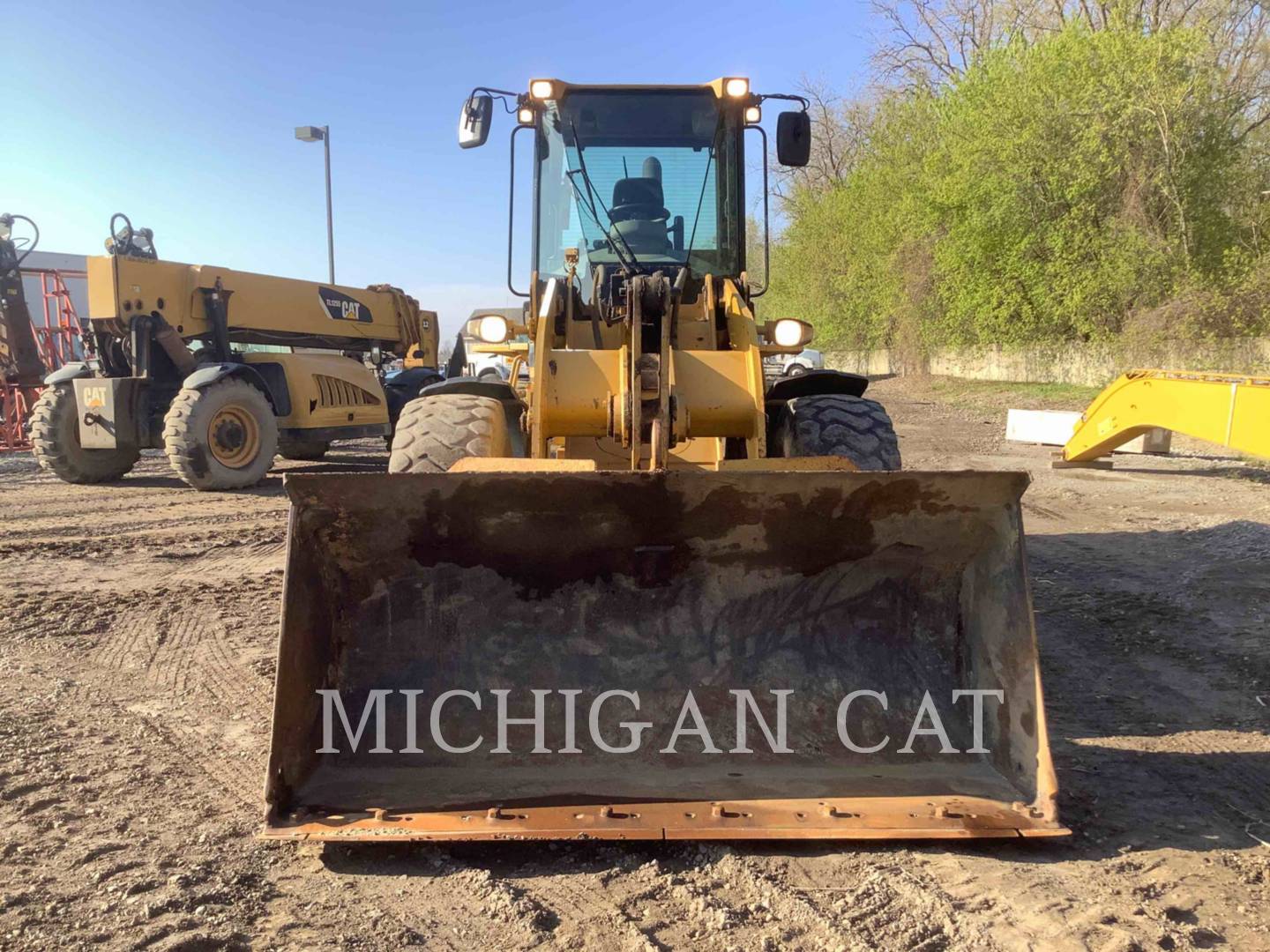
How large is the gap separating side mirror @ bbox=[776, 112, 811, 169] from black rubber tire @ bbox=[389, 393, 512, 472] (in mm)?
2272

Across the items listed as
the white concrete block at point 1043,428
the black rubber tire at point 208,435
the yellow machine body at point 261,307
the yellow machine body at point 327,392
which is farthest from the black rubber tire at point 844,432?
the white concrete block at point 1043,428

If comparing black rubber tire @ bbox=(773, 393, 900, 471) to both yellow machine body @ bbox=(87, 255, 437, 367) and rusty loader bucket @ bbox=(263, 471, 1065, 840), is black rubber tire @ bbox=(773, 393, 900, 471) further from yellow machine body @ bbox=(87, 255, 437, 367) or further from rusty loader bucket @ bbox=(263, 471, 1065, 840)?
yellow machine body @ bbox=(87, 255, 437, 367)

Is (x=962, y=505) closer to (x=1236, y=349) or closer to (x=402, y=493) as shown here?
(x=402, y=493)

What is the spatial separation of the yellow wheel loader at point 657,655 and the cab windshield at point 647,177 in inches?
61.1

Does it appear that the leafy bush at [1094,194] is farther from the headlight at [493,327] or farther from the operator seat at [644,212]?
the headlight at [493,327]

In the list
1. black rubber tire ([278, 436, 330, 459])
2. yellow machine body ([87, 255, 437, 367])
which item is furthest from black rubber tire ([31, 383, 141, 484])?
black rubber tire ([278, 436, 330, 459])

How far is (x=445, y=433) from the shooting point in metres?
3.97

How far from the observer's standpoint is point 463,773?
2834 mm

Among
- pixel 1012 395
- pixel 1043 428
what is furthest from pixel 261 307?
pixel 1012 395

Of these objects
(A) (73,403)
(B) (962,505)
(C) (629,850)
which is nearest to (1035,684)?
(B) (962,505)

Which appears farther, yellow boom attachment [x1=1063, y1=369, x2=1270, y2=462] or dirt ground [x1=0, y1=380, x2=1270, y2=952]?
yellow boom attachment [x1=1063, y1=369, x2=1270, y2=462]

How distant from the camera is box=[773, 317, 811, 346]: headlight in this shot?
→ 4410 mm

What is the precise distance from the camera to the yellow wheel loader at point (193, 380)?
9273 millimetres

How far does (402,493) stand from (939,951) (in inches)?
78.8
